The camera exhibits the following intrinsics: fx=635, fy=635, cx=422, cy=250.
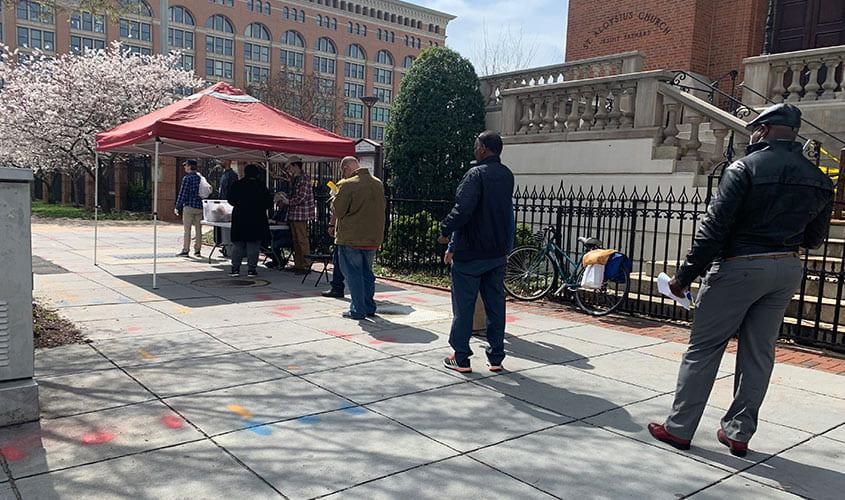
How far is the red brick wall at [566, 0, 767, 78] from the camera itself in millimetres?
14742

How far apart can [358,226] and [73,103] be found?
22669 millimetres

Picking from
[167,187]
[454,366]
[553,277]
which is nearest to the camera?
[454,366]

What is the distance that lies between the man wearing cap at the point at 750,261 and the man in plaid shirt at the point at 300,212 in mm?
7794

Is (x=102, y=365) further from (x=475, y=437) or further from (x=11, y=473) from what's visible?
(x=475, y=437)

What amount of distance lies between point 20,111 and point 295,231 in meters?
21.0

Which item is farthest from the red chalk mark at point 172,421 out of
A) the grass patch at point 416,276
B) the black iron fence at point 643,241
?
the grass patch at point 416,276

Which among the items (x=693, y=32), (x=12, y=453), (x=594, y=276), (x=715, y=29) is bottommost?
(x=12, y=453)

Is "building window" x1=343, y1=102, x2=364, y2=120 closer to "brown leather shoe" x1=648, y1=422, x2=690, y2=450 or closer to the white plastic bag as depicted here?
the white plastic bag

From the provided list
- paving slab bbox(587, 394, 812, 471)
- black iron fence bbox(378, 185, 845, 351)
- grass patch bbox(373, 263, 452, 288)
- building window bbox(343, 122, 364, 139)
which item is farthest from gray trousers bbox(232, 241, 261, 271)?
building window bbox(343, 122, 364, 139)

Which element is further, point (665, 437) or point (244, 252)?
point (244, 252)

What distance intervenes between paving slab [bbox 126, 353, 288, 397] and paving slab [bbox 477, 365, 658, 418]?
71.4 inches

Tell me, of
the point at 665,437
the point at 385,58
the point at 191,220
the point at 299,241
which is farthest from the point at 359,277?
the point at 385,58

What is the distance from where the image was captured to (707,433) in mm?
4113

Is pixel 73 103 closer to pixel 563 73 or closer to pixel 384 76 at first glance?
pixel 563 73
